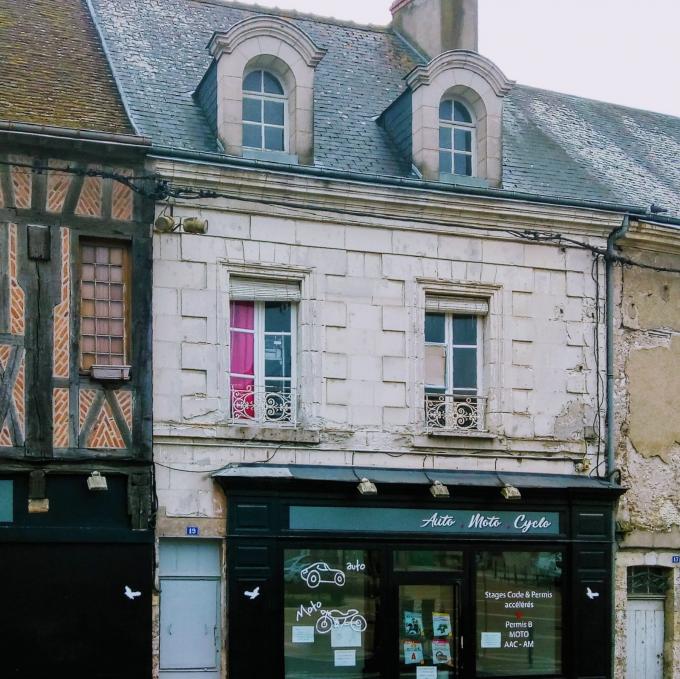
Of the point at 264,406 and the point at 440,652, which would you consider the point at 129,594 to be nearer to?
the point at 264,406

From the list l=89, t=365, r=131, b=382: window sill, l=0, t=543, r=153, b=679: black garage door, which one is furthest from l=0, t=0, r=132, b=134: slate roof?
l=0, t=543, r=153, b=679: black garage door

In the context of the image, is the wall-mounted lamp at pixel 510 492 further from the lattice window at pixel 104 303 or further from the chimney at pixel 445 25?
the chimney at pixel 445 25

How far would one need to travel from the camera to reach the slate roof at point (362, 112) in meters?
14.3

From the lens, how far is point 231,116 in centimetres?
1373

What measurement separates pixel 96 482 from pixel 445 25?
753 cm

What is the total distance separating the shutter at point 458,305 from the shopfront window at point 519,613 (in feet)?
8.58

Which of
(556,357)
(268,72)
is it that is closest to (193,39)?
(268,72)

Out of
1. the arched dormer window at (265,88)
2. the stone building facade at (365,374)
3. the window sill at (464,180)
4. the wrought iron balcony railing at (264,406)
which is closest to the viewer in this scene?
Answer: the stone building facade at (365,374)

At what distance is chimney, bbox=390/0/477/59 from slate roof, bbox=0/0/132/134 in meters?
4.26

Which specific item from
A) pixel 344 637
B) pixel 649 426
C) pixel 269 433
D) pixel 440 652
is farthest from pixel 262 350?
pixel 649 426

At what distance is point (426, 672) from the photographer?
13.8m

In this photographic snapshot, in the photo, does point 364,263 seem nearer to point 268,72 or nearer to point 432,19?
point 268,72

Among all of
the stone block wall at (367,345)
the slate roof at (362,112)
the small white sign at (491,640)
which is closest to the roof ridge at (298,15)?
the slate roof at (362,112)

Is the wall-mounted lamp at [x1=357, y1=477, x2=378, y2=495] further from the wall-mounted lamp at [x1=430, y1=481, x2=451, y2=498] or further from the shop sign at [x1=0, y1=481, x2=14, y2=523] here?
the shop sign at [x1=0, y1=481, x2=14, y2=523]
